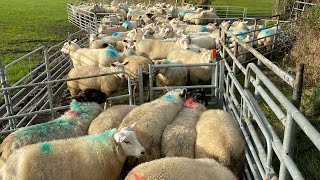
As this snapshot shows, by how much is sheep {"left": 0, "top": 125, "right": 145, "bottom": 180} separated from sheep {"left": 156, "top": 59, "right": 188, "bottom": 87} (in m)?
3.65

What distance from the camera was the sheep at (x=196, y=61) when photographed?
7.95 meters

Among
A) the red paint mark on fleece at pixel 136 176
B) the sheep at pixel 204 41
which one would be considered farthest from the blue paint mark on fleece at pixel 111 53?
the red paint mark on fleece at pixel 136 176

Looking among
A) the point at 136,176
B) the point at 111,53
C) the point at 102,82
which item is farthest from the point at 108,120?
the point at 111,53

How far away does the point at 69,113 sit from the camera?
516 centimetres

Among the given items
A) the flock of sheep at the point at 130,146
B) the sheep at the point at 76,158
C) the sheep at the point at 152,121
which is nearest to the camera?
the flock of sheep at the point at 130,146

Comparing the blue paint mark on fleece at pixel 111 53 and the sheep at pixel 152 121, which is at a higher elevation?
the blue paint mark on fleece at pixel 111 53

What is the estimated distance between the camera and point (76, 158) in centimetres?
375

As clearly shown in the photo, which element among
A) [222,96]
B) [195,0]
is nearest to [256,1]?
[195,0]

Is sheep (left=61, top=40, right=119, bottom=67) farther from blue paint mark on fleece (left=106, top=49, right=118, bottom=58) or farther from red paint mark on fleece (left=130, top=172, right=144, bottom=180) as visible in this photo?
red paint mark on fleece (left=130, top=172, right=144, bottom=180)

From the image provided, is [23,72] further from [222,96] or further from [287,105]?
[287,105]

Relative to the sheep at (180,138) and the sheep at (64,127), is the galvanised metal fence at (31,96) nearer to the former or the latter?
the sheep at (64,127)

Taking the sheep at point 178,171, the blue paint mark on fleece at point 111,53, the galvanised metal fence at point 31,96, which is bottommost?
the galvanised metal fence at point 31,96

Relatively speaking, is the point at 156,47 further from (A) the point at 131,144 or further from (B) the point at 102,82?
(A) the point at 131,144

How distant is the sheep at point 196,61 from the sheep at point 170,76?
1.13 ft
